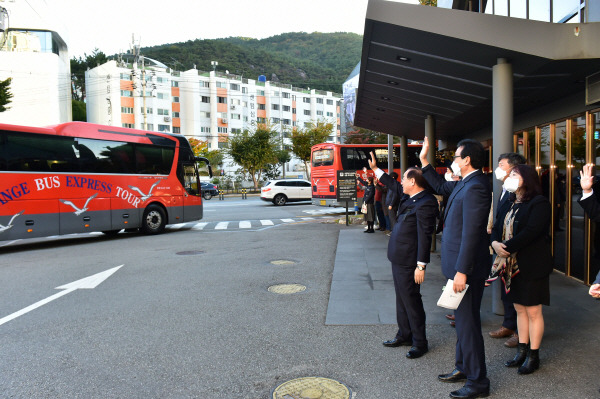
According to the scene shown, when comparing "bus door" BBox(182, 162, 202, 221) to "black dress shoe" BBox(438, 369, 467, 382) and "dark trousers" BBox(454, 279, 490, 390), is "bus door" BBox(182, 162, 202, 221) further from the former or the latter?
"dark trousers" BBox(454, 279, 490, 390)

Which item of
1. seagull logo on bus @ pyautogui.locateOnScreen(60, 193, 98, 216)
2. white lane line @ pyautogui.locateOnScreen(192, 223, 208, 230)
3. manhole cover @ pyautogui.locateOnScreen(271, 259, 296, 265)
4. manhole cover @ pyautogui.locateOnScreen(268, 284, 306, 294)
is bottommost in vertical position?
white lane line @ pyautogui.locateOnScreen(192, 223, 208, 230)

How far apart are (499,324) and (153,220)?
12478 millimetres

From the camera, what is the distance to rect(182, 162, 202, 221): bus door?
1622cm

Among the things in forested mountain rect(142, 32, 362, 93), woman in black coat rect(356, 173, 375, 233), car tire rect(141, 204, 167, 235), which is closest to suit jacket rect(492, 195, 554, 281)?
woman in black coat rect(356, 173, 375, 233)

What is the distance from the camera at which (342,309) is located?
19.2 ft

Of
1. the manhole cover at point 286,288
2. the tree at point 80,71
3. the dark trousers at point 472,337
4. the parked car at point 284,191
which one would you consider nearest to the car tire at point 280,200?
the parked car at point 284,191

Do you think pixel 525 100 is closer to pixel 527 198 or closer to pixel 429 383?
pixel 527 198

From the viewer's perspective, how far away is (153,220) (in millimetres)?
15234

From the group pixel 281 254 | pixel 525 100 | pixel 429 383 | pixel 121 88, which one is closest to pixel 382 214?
pixel 281 254

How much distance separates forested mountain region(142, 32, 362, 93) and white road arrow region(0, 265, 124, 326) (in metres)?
82.3

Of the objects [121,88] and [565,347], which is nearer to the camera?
[565,347]

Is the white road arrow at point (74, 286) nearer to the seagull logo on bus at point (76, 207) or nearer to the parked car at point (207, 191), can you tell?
the seagull logo on bus at point (76, 207)

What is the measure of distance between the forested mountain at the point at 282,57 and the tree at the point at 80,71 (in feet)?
47.0

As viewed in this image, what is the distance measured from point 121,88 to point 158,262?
2500 inches
